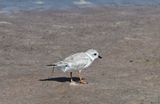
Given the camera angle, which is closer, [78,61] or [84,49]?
[78,61]

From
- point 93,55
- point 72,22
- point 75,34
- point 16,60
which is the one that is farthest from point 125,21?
point 93,55

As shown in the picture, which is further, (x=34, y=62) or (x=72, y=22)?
(x=72, y=22)

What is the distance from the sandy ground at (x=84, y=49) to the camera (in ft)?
48.9

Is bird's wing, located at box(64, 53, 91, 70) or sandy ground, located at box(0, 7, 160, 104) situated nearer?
sandy ground, located at box(0, 7, 160, 104)

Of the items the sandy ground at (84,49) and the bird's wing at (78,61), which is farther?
the bird's wing at (78,61)

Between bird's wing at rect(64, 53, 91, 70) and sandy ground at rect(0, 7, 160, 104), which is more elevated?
bird's wing at rect(64, 53, 91, 70)

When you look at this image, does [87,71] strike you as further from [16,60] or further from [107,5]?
[107,5]

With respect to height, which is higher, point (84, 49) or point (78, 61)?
point (78, 61)

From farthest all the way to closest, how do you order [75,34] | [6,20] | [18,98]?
[6,20] < [75,34] < [18,98]

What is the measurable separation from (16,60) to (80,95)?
15.1ft

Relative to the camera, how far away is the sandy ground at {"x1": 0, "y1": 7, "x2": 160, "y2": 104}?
14891mm

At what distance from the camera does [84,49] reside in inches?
822

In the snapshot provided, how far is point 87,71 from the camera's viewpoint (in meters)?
17.5

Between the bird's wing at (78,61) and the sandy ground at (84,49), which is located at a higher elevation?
the bird's wing at (78,61)
